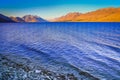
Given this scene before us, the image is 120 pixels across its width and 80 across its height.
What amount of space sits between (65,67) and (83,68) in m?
2.16

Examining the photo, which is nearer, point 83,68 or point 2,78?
point 2,78

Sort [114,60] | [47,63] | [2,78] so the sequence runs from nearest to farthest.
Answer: [2,78], [47,63], [114,60]

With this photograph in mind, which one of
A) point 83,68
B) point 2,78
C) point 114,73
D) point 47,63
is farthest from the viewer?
point 47,63

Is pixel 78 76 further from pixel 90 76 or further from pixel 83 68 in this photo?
pixel 83 68

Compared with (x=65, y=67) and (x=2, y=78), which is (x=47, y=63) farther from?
Answer: (x=2, y=78)

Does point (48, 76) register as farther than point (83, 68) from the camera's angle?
No

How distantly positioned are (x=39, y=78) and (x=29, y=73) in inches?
64.8

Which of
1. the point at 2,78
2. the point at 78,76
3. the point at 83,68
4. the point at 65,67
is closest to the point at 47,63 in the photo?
the point at 65,67

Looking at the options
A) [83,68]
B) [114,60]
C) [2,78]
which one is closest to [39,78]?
[2,78]

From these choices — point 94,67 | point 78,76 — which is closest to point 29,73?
point 78,76

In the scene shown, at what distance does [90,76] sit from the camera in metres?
16.5

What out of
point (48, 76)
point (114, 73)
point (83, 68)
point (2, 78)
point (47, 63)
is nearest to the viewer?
point (2, 78)

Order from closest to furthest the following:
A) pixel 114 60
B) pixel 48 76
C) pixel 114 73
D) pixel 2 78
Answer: pixel 2 78 < pixel 48 76 < pixel 114 73 < pixel 114 60

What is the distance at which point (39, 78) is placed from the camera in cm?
1463
